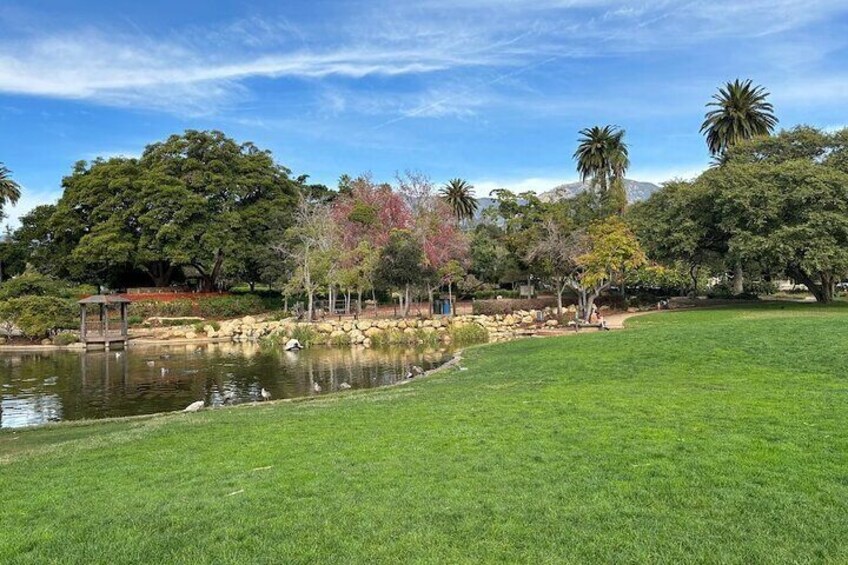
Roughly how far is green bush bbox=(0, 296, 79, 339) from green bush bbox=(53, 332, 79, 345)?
97cm

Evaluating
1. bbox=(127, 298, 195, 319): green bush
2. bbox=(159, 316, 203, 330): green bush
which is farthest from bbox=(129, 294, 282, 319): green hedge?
bbox=(159, 316, 203, 330): green bush

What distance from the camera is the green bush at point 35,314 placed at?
32.0 meters

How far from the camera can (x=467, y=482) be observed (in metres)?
5.76

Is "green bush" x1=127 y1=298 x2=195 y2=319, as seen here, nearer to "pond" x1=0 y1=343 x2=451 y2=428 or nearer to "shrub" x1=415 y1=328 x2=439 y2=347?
"pond" x1=0 y1=343 x2=451 y2=428

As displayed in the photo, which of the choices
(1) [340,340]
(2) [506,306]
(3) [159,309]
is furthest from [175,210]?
(2) [506,306]

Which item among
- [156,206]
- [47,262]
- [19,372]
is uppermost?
[156,206]

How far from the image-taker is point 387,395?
1322 centimetres

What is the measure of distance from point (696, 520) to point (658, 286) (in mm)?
53756

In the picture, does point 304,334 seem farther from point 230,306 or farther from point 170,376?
point 230,306

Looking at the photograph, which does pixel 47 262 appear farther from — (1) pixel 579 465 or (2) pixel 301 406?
(1) pixel 579 465

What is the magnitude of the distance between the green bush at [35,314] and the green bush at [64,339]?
972 millimetres

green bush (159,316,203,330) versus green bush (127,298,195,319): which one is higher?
green bush (127,298,195,319)

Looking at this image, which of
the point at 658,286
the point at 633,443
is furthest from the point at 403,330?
the point at 658,286

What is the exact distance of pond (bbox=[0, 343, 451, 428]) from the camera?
16344 mm
